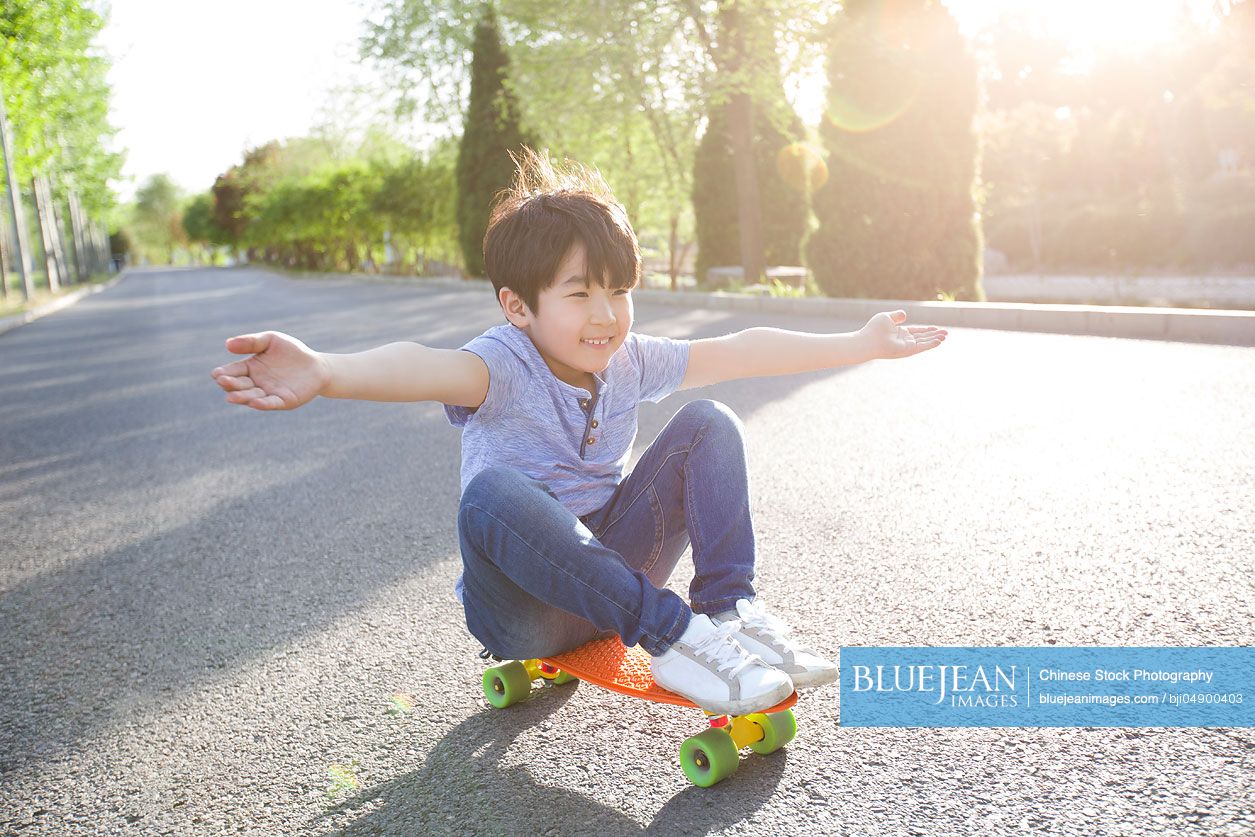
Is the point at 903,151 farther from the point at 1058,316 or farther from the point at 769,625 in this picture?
the point at 769,625

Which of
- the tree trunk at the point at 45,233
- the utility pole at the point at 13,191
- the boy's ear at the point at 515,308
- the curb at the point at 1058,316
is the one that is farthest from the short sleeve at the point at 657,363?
the tree trunk at the point at 45,233

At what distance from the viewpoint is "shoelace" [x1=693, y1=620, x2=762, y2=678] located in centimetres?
209

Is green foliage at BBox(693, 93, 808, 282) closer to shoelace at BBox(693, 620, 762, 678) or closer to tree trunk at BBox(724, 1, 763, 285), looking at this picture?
tree trunk at BBox(724, 1, 763, 285)

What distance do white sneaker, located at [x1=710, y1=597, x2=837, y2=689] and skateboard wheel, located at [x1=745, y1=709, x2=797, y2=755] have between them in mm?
76

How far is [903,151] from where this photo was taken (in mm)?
12133

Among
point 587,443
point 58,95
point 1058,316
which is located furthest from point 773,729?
point 58,95

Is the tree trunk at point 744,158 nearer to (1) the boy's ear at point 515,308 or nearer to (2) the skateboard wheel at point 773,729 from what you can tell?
(1) the boy's ear at point 515,308

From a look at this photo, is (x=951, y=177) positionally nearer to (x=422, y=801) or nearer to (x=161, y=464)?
(x=161, y=464)

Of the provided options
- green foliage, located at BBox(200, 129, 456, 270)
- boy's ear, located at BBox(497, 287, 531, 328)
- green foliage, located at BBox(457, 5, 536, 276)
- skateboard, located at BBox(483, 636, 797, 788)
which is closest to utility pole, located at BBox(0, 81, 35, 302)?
green foliage, located at BBox(200, 129, 456, 270)

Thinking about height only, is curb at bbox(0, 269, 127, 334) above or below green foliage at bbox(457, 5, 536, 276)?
below

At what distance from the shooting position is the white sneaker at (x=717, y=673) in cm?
205

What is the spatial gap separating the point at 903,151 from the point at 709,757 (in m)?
11.1

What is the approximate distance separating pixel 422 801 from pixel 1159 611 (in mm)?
1985

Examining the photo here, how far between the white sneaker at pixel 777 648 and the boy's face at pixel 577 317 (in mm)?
650
